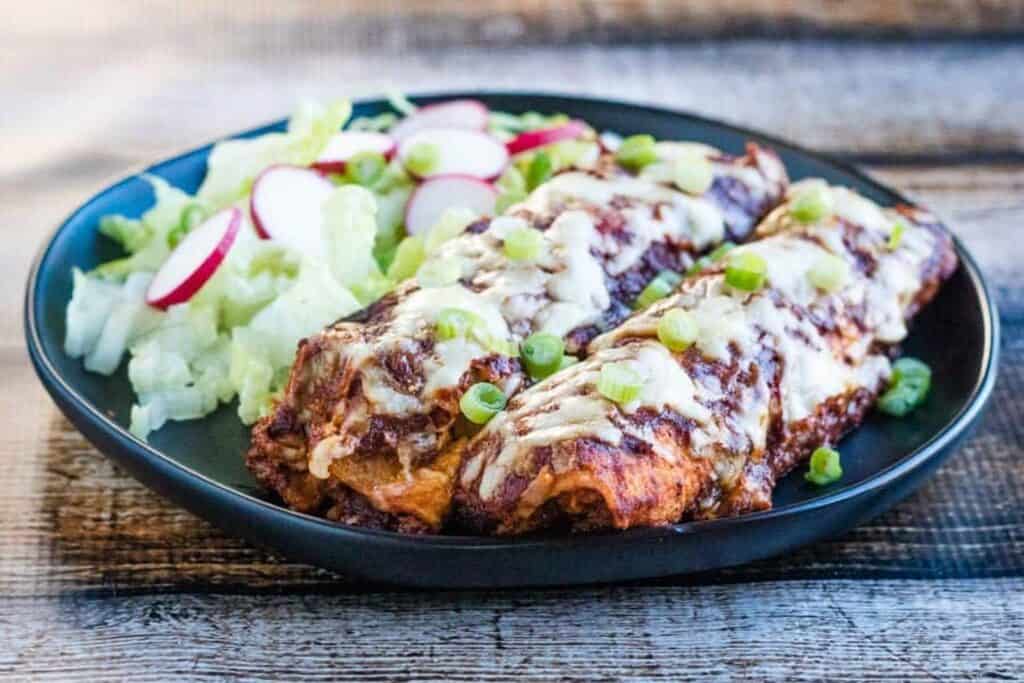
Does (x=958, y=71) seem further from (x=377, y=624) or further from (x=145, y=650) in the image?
(x=145, y=650)

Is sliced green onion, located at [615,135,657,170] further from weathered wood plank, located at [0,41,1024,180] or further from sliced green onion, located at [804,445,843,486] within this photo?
weathered wood plank, located at [0,41,1024,180]

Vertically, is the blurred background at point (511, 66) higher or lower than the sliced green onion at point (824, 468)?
higher

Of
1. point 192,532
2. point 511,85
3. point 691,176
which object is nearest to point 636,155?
point 691,176

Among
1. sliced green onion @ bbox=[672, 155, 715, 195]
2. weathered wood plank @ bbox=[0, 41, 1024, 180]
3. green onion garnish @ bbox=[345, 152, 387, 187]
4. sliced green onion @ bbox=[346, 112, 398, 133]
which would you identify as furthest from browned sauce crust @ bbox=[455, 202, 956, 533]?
weathered wood plank @ bbox=[0, 41, 1024, 180]

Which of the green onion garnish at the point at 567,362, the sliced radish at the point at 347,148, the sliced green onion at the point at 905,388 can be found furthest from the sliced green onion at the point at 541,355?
the sliced radish at the point at 347,148

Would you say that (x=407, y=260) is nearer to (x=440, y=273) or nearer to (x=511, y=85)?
(x=440, y=273)

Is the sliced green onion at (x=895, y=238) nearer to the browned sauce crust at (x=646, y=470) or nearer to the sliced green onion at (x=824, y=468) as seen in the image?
the browned sauce crust at (x=646, y=470)

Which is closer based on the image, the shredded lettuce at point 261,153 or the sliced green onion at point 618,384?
the sliced green onion at point 618,384

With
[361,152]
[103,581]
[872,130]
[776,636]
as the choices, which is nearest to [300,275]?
[361,152]
